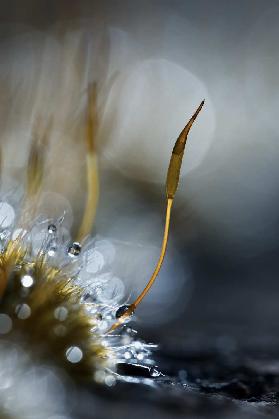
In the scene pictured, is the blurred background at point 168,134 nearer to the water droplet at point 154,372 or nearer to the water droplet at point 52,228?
the water droplet at point 52,228

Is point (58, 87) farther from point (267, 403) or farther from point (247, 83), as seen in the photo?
point (247, 83)

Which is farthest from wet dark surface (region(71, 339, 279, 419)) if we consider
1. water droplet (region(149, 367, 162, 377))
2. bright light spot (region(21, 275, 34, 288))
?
bright light spot (region(21, 275, 34, 288))

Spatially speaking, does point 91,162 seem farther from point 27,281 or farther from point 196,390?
point 196,390

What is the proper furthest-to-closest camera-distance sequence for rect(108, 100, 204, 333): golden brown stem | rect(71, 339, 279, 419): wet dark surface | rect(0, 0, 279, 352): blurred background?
rect(0, 0, 279, 352): blurred background
rect(108, 100, 204, 333): golden brown stem
rect(71, 339, 279, 419): wet dark surface

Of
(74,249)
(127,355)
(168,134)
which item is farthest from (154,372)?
(168,134)

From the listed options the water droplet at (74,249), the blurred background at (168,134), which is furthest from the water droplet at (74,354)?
the blurred background at (168,134)

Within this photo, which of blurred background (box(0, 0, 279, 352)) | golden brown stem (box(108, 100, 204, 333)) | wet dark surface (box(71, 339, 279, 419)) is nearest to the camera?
wet dark surface (box(71, 339, 279, 419))

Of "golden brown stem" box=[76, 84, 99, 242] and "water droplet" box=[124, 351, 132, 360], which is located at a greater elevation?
"golden brown stem" box=[76, 84, 99, 242]

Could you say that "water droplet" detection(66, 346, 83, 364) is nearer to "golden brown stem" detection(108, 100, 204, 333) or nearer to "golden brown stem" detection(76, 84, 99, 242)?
"golden brown stem" detection(108, 100, 204, 333)

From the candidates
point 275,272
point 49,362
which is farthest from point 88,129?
point 275,272
